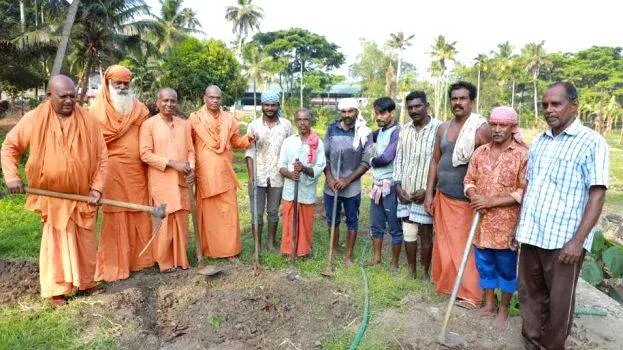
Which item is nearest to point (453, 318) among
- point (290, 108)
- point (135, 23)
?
point (135, 23)

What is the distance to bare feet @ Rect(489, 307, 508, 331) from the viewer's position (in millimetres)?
3880

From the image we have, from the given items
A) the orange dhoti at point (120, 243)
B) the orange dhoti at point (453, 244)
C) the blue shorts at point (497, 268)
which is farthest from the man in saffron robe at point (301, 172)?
the blue shorts at point (497, 268)

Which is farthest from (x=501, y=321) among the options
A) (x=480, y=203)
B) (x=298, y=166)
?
(x=298, y=166)

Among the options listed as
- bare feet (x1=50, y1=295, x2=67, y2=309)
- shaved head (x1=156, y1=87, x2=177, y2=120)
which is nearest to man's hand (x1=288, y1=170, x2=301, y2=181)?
shaved head (x1=156, y1=87, x2=177, y2=120)

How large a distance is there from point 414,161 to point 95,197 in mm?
3130

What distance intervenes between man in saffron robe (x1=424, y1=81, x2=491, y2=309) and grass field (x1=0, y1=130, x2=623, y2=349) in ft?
1.34

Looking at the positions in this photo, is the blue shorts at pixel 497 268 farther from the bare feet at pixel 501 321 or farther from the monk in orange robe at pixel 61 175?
the monk in orange robe at pixel 61 175

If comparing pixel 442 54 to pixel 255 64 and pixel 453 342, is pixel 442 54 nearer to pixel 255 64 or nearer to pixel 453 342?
pixel 255 64

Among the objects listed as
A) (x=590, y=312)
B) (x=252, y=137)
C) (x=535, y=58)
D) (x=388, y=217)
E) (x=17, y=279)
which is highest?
(x=535, y=58)

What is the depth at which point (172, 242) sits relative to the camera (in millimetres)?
5211

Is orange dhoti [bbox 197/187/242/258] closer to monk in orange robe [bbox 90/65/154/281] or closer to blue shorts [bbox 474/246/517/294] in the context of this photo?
monk in orange robe [bbox 90/65/154/281]

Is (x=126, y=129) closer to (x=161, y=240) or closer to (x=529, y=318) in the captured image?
(x=161, y=240)

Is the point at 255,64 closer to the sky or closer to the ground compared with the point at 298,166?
closer to the sky

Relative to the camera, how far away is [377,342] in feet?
12.0
